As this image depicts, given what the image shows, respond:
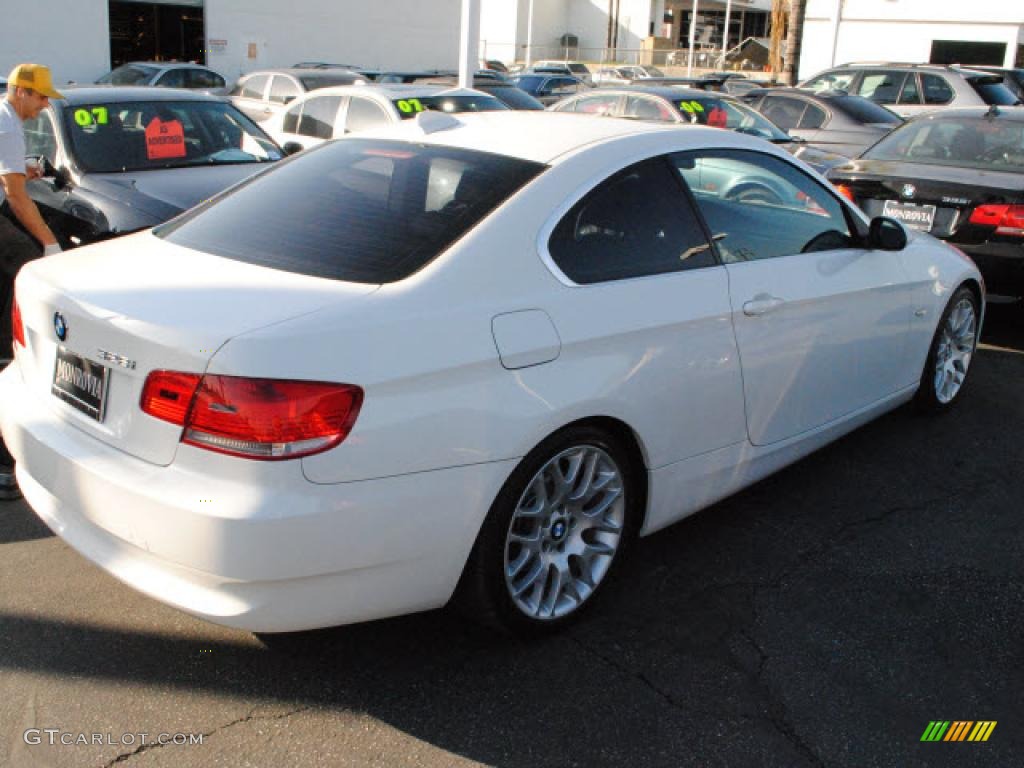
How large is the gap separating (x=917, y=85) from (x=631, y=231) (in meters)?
14.2

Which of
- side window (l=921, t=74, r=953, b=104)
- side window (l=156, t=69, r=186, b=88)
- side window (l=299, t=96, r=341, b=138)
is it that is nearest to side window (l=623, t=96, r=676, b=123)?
side window (l=299, t=96, r=341, b=138)

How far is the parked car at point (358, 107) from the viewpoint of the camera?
419 inches

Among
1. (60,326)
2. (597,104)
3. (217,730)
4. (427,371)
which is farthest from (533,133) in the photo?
(597,104)

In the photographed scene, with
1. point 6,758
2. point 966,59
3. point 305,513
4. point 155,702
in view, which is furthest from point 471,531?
point 966,59

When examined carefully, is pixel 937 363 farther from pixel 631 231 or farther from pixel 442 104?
pixel 442 104

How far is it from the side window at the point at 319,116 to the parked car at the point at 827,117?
17.6ft

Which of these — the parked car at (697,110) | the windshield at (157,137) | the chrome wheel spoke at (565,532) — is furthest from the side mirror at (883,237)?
the parked car at (697,110)

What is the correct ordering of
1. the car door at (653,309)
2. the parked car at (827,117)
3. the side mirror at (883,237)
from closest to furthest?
the car door at (653,309) → the side mirror at (883,237) → the parked car at (827,117)

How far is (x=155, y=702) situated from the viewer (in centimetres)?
295

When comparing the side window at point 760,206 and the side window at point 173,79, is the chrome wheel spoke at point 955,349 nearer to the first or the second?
the side window at point 760,206

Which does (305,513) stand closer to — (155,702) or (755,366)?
(155,702)

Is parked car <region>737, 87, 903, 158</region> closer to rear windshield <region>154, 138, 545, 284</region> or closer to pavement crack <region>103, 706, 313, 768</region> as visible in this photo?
rear windshield <region>154, 138, 545, 284</region>

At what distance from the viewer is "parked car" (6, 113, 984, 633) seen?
2592mm

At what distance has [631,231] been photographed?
3.46 meters
